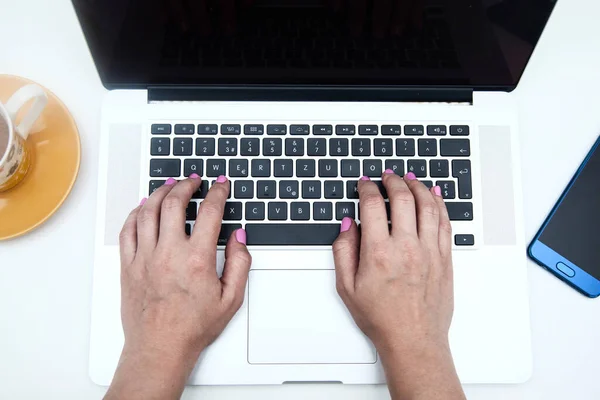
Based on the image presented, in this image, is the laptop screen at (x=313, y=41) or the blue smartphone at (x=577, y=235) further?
the blue smartphone at (x=577, y=235)

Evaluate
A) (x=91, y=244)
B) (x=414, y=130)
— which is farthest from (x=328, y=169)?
(x=91, y=244)

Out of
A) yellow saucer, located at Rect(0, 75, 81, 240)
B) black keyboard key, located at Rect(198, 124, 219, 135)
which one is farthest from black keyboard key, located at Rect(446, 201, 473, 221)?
yellow saucer, located at Rect(0, 75, 81, 240)

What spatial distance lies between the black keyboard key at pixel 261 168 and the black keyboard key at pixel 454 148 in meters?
0.22

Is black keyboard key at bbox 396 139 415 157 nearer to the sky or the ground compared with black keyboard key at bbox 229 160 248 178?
nearer to the sky

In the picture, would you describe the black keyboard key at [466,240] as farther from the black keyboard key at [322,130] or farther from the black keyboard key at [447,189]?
the black keyboard key at [322,130]

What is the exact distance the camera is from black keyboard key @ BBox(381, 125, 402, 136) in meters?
0.64

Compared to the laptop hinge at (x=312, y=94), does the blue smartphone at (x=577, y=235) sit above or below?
below

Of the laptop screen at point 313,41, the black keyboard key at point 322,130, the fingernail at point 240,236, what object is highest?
the laptop screen at point 313,41

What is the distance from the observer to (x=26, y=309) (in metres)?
0.64

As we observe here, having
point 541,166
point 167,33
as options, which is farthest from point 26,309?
point 541,166

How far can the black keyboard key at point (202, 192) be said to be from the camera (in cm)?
62

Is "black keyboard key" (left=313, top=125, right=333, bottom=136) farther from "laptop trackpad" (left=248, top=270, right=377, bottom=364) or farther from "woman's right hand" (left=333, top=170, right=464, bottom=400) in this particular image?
"laptop trackpad" (left=248, top=270, right=377, bottom=364)

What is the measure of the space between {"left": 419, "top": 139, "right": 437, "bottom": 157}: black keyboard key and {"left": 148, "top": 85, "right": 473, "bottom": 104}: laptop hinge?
56 millimetres

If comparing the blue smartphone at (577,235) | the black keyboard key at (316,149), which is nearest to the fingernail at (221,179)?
the black keyboard key at (316,149)
